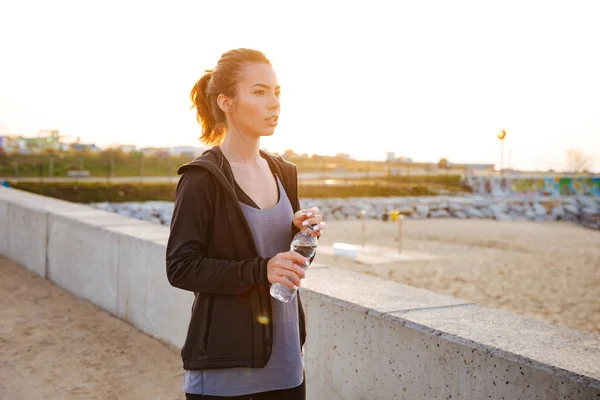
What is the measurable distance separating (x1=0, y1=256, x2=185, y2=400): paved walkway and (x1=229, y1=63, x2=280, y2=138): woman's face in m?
3.00

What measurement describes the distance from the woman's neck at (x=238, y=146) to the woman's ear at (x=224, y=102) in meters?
0.08

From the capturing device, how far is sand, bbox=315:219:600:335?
10812 millimetres

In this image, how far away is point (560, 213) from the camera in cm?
3991

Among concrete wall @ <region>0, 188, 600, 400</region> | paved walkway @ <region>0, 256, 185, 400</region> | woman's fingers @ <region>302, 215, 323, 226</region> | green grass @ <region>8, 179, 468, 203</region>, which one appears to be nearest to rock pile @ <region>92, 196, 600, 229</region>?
green grass @ <region>8, 179, 468, 203</region>

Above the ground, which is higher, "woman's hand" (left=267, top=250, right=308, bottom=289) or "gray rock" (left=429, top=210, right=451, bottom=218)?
"woman's hand" (left=267, top=250, right=308, bottom=289)

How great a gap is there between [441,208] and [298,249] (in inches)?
1311

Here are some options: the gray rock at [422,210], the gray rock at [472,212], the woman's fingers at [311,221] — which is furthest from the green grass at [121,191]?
the woman's fingers at [311,221]

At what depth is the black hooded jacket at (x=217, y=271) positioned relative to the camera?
2.00 meters

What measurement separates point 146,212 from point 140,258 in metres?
20.9

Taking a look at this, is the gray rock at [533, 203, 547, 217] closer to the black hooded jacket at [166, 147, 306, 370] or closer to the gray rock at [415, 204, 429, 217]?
the gray rock at [415, 204, 429, 217]

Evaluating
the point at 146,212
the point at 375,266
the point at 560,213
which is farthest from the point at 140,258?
the point at 560,213

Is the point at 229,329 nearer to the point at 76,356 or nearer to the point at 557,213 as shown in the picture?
the point at 76,356

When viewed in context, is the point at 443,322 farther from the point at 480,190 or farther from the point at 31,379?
the point at 480,190

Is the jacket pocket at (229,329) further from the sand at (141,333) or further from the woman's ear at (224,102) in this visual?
the sand at (141,333)
